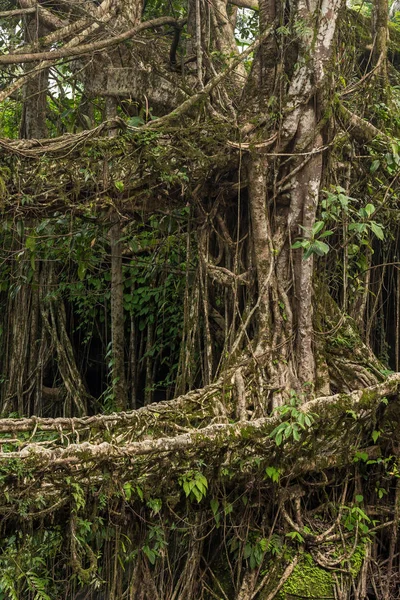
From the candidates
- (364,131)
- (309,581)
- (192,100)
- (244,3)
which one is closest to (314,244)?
(192,100)

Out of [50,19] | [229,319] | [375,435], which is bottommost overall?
[375,435]

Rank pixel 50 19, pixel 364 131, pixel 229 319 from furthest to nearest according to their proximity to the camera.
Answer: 1. pixel 50 19
2. pixel 364 131
3. pixel 229 319

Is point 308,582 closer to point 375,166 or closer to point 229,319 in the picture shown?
point 229,319

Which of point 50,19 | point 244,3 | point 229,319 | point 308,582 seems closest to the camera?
point 308,582

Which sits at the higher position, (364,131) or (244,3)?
(244,3)

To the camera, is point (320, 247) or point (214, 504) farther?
point (320, 247)

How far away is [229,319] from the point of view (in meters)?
5.41

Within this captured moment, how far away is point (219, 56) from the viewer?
6.05m

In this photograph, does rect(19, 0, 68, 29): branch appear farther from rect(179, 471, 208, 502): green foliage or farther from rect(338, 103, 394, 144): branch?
rect(179, 471, 208, 502): green foliage

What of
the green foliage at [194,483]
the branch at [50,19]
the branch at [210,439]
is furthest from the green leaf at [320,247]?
the branch at [50,19]

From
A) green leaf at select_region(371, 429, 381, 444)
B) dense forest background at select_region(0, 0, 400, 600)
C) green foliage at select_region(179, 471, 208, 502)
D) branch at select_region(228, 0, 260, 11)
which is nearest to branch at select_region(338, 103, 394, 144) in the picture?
dense forest background at select_region(0, 0, 400, 600)

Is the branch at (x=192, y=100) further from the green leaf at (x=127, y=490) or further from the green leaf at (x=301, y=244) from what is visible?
the green leaf at (x=127, y=490)

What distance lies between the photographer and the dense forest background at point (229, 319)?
4.04 meters

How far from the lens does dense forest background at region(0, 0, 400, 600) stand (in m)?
4.04
